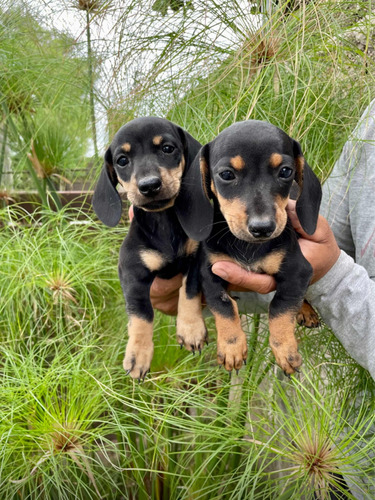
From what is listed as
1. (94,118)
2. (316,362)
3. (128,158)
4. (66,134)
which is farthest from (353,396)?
(66,134)

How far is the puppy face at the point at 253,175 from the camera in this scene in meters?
1.11

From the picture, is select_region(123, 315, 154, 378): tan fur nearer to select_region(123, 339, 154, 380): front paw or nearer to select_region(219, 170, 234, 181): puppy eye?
select_region(123, 339, 154, 380): front paw

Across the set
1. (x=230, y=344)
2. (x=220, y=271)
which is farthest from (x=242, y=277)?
(x=230, y=344)

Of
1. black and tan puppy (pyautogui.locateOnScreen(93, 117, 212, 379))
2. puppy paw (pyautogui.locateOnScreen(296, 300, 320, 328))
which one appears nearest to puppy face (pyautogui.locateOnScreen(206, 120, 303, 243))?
black and tan puppy (pyautogui.locateOnScreen(93, 117, 212, 379))

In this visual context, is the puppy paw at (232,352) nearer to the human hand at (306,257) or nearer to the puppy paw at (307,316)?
the human hand at (306,257)

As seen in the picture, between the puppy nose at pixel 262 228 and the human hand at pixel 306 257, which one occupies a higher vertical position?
the puppy nose at pixel 262 228

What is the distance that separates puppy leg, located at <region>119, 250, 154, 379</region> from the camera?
1336 mm

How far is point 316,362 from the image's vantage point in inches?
76.2

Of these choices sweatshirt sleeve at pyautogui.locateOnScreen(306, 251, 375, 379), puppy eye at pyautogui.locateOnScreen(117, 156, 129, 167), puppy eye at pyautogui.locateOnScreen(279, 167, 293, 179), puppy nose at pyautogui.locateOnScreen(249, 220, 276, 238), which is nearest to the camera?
puppy nose at pyautogui.locateOnScreen(249, 220, 276, 238)

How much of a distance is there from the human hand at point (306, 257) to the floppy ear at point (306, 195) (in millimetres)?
121

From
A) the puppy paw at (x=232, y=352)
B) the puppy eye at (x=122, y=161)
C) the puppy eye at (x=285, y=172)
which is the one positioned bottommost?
the puppy paw at (x=232, y=352)

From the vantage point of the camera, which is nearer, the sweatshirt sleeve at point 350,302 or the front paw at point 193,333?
the front paw at point 193,333

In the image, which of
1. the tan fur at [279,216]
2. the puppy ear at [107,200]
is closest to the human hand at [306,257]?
the tan fur at [279,216]

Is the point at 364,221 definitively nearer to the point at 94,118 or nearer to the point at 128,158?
the point at 128,158
